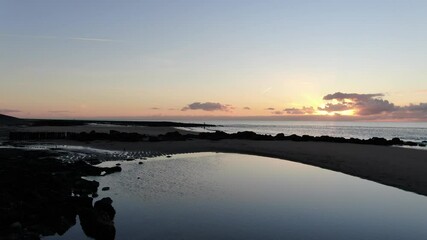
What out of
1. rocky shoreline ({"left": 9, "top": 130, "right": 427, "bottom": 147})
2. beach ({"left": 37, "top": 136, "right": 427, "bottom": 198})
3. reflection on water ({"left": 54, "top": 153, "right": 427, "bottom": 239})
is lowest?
reflection on water ({"left": 54, "top": 153, "right": 427, "bottom": 239})

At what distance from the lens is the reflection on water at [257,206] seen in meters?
13.4

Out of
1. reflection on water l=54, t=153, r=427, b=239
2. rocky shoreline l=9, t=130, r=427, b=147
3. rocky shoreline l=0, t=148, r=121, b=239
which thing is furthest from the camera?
rocky shoreline l=9, t=130, r=427, b=147

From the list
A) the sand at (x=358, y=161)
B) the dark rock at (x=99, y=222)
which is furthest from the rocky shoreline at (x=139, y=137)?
the dark rock at (x=99, y=222)

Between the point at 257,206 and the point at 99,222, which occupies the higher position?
the point at 99,222

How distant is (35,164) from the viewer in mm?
25625

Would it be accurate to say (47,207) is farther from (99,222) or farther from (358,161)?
(358,161)

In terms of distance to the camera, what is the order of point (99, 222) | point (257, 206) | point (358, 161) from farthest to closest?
point (358, 161)
point (257, 206)
point (99, 222)

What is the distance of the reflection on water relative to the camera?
13.4 meters

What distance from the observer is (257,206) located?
56.4ft

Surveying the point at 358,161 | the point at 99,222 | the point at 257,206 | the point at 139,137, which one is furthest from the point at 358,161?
the point at 139,137

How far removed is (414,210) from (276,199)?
6418 mm

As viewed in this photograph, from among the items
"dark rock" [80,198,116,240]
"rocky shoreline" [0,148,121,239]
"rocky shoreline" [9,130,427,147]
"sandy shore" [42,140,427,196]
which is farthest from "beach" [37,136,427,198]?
"rocky shoreline" [0,148,121,239]

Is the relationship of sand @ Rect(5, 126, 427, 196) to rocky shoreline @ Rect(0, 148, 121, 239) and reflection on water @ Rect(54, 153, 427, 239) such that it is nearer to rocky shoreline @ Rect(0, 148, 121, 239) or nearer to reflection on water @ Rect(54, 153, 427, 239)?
reflection on water @ Rect(54, 153, 427, 239)

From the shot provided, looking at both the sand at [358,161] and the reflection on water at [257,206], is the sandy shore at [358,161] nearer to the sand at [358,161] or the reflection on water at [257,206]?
the sand at [358,161]
